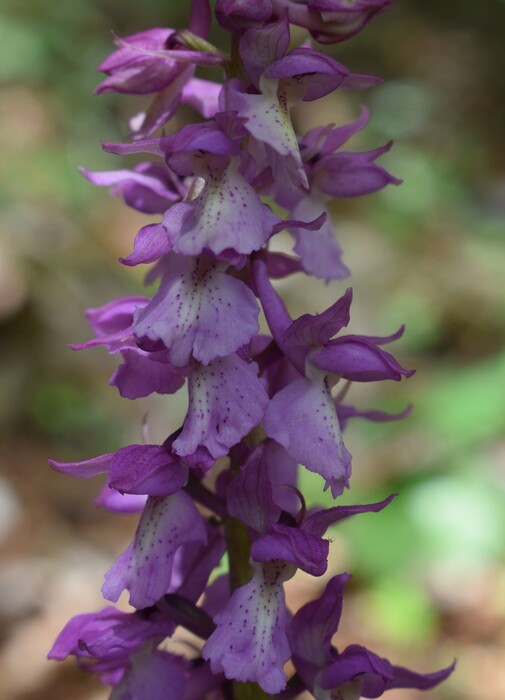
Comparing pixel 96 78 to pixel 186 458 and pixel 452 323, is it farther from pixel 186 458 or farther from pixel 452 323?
pixel 186 458

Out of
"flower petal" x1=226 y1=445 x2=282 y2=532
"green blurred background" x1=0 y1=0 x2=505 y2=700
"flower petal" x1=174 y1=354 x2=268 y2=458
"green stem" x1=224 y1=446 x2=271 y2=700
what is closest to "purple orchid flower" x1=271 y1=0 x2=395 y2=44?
"flower petal" x1=174 y1=354 x2=268 y2=458

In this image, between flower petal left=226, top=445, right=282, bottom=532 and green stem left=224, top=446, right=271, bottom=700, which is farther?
green stem left=224, top=446, right=271, bottom=700

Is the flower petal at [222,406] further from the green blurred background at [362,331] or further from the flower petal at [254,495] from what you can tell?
the green blurred background at [362,331]

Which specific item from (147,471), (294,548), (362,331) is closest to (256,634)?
(294,548)

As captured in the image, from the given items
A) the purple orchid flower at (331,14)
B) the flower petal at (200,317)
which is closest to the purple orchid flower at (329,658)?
the flower petal at (200,317)

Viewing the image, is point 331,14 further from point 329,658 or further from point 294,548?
point 329,658

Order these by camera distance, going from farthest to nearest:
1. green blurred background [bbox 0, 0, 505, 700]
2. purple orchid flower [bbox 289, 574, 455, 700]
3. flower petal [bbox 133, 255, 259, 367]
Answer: green blurred background [bbox 0, 0, 505, 700] < purple orchid flower [bbox 289, 574, 455, 700] < flower petal [bbox 133, 255, 259, 367]

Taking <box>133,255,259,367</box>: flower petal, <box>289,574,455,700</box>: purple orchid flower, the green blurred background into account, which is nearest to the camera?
<box>133,255,259,367</box>: flower petal

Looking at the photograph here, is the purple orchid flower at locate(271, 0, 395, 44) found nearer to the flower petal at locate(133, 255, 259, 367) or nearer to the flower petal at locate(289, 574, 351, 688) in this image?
the flower petal at locate(133, 255, 259, 367)
